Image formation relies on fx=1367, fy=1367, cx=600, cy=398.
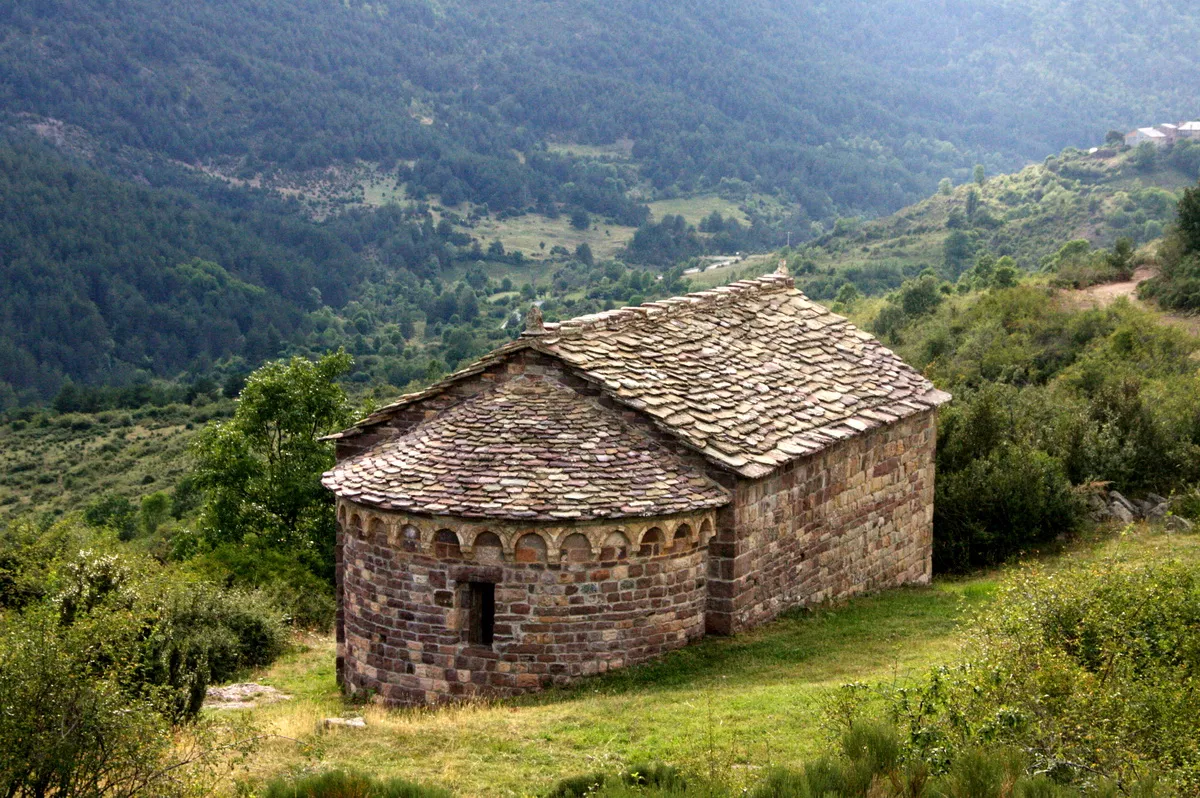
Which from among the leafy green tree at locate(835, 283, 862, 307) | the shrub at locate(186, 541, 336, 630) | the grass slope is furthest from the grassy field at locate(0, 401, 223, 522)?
the grass slope

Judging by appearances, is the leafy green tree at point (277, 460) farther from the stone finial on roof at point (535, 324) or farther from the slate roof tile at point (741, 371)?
the stone finial on roof at point (535, 324)

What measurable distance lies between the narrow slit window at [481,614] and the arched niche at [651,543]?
163 centimetres

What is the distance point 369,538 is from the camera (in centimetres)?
1482

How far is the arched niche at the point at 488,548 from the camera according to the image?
1403cm

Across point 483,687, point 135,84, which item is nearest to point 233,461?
point 483,687

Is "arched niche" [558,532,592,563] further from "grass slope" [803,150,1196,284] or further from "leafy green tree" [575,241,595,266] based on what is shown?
"leafy green tree" [575,241,595,266]

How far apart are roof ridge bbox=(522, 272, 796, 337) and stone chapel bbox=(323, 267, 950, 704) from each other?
47mm

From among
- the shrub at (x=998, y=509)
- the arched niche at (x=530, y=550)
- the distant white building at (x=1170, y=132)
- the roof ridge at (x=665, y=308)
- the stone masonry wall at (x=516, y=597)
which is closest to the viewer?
the arched niche at (x=530, y=550)

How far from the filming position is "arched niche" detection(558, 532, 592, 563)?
1400 centimetres

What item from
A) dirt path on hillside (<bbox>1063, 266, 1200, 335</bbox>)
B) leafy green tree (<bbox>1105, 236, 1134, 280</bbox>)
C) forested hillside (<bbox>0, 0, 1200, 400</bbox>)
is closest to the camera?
dirt path on hillside (<bbox>1063, 266, 1200, 335</bbox>)

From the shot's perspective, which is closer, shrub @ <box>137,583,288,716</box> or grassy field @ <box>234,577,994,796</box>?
grassy field @ <box>234,577,994,796</box>

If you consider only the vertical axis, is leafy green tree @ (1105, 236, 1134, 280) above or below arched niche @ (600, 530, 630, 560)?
above

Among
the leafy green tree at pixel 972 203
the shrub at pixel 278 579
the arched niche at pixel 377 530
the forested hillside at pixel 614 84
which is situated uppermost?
the forested hillside at pixel 614 84

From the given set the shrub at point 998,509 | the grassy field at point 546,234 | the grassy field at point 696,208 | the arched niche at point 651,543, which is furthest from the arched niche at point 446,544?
the grassy field at point 696,208
